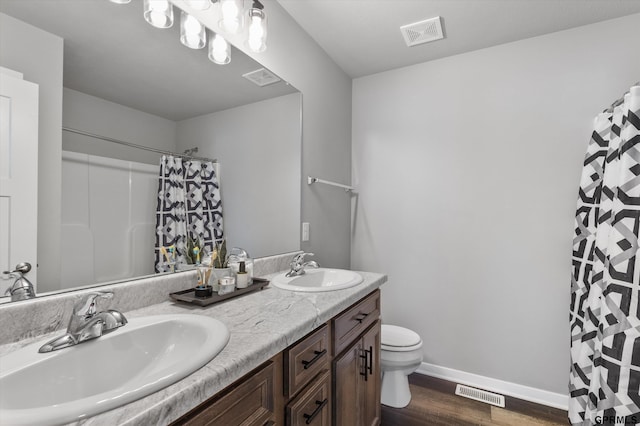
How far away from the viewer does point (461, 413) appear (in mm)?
1829

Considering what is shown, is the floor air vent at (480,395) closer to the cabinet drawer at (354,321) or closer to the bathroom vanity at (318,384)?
the bathroom vanity at (318,384)

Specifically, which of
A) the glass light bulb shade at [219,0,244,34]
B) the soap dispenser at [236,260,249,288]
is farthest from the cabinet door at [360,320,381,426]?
the glass light bulb shade at [219,0,244,34]

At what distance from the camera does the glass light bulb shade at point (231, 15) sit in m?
1.30

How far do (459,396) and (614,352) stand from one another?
1.07 m

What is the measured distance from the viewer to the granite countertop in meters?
0.50

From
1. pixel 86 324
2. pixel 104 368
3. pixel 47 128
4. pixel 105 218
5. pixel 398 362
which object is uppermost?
pixel 47 128

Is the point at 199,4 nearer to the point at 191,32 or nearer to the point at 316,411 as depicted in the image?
the point at 191,32

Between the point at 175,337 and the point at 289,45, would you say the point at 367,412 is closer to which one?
the point at 175,337

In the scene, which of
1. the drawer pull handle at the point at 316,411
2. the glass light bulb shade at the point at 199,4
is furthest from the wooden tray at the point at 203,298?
the glass light bulb shade at the point at 199,4

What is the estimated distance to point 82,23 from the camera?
917mm

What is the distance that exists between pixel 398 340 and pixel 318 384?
1045mm

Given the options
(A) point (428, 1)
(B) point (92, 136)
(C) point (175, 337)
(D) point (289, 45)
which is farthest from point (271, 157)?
(A) point (428, 1)

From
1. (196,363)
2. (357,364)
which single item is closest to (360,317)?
(357,364)

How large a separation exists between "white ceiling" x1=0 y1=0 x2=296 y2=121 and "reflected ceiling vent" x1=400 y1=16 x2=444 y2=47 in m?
1.14
